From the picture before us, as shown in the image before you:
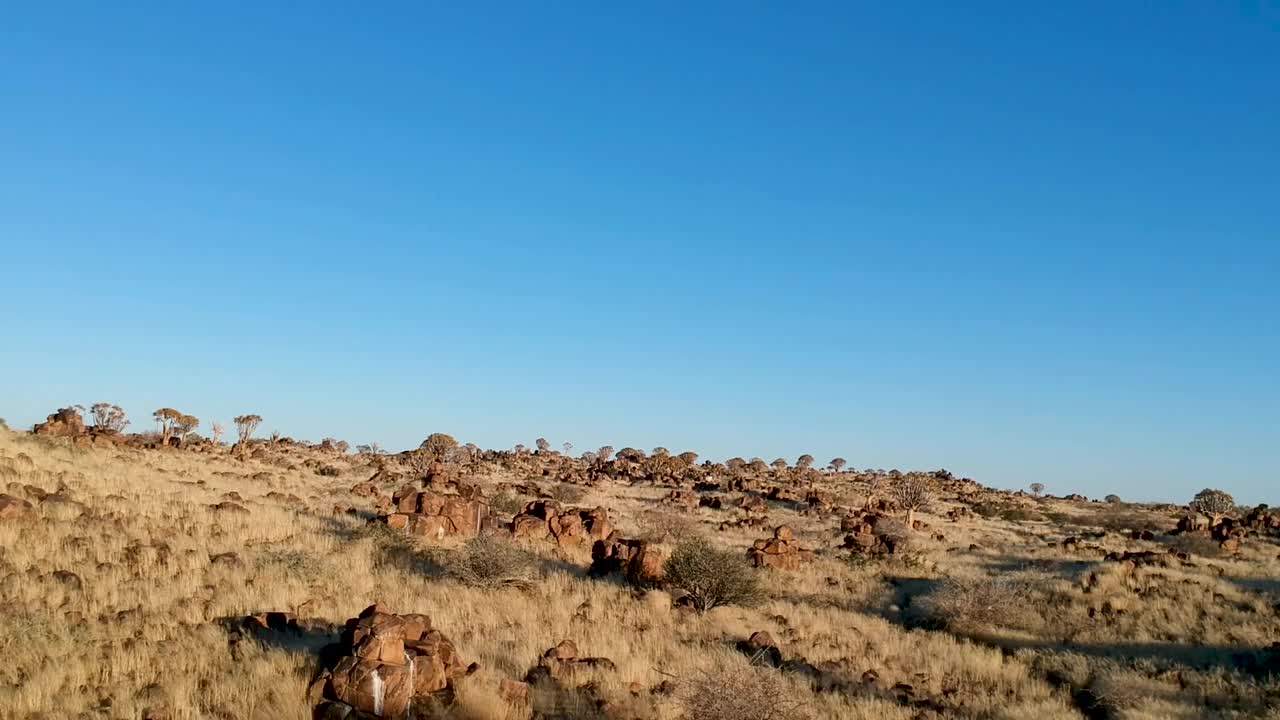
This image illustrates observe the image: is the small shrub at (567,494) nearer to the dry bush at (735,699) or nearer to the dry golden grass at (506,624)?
the dry golden grass at (506,624)

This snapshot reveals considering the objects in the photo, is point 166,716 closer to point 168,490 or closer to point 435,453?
point 168,490

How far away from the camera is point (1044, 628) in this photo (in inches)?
706

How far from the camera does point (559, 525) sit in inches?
913

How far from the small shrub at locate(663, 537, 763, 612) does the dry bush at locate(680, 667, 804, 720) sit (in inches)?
250

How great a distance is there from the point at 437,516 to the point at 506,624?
835 cm

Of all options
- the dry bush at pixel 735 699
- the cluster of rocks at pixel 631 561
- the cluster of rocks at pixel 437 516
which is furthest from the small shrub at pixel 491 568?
the dry bush at pixel 735 699

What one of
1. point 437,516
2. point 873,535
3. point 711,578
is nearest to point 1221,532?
point 873,535

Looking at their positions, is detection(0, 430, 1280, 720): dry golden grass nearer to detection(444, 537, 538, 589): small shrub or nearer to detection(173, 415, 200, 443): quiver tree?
detection(444, 537, 538, 589): small shrub

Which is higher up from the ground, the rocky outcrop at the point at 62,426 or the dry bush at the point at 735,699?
the rocky outcrop at the point at 62,426

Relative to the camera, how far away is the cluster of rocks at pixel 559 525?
2269 cm

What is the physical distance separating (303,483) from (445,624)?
25.0 metres

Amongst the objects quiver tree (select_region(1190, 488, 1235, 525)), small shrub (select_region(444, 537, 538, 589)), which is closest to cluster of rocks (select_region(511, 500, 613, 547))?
small shrub (select_region(444, 537, 538, 589))

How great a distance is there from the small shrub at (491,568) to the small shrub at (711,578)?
3.13 m

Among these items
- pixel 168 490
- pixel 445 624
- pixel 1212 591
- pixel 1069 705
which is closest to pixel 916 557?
pixel 1212 591
